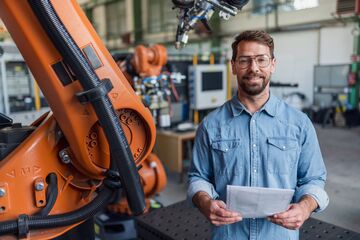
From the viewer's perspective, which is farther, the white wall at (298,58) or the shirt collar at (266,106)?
the white wall at (298,58)

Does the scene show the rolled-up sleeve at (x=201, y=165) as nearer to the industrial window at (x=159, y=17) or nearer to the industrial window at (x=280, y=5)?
the industrial window at (x=280, y=5)

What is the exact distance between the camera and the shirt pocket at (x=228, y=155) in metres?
1.19

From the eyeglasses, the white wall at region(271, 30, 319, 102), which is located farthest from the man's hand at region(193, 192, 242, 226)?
the white wall at region(271, 30, 319, 102)

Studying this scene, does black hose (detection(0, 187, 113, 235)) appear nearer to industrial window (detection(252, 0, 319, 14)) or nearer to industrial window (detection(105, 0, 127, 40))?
industrial window (detection(252, 0, 319, 14))

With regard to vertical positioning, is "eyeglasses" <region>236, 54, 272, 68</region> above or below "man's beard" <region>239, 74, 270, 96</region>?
above

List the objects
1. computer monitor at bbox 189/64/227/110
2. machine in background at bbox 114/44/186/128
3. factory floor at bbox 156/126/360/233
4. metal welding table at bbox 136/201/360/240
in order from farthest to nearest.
→ computer monitor at bbox 189/64/227/110, factory floor at bbox 156/126/360/233, machine in background at bbox 114/44/186/128, metal welding table at bbox 136/201/360/240

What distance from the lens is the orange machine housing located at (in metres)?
1.04

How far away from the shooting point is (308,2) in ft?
26.2

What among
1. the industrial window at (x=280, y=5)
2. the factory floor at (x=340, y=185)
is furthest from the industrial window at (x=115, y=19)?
the factory floor at (x=340, y=185)

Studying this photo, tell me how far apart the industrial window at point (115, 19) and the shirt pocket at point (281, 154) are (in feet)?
41.3

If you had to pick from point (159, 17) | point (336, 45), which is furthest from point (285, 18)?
point (159, 17)

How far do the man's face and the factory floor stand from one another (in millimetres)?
2237

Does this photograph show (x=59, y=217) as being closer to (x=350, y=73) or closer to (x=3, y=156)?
(x=3, y=156)

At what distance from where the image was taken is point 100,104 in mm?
1036
